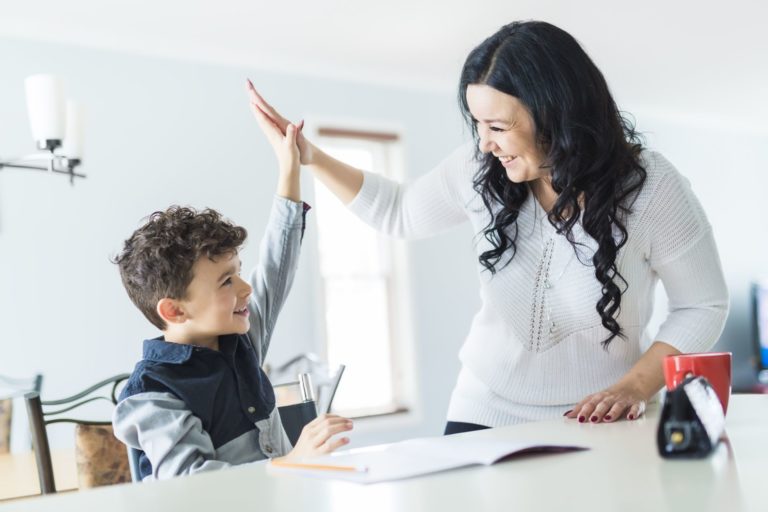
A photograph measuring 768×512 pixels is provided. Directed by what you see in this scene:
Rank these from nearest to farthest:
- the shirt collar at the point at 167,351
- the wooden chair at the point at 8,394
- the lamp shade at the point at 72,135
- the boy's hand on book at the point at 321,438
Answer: the boy's hand on book at the point at 321,438 < the shirt collar at the point at 167,351 < the wooden chair at the point at 8,394 < the lamp shade at the point at 72,135

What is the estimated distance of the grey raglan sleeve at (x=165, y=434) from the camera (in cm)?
127

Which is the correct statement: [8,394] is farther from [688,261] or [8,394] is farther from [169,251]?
[688,261]

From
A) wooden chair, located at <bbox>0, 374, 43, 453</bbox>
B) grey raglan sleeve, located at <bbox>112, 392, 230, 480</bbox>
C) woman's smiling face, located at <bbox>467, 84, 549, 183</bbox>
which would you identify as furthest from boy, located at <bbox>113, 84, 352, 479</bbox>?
wooden chair, located at <bbox>0, 374, 43, 453</bbox>

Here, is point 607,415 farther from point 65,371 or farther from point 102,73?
point 102,73

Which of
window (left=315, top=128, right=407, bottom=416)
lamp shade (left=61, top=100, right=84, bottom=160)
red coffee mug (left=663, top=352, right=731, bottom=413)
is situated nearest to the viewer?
red coffee mug (left=663, top=352, right=731, bottom=413)

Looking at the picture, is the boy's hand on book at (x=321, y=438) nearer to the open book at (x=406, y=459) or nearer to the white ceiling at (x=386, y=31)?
the open book at (x=406, y=459)

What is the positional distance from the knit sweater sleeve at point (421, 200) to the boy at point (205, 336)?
174 mm

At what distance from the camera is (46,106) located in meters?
2.58

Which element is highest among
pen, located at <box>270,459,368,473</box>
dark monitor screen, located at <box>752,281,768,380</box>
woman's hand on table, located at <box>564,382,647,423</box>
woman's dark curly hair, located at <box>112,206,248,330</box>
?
woman's dark curly hair, located at <box>112,206,248,330</box>

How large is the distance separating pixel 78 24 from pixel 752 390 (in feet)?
21.0

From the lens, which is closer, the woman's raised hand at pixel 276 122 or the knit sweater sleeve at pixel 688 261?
the knit sweater sleeve at pixel 688 261

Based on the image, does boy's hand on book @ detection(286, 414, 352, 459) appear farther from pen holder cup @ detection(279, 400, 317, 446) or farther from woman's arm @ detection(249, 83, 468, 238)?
woman's arm @ detection(249, 83, 468, 238)

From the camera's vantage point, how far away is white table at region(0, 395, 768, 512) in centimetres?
77

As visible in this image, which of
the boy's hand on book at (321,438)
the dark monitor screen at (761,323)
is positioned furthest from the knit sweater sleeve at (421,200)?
the dark monitor screen at (761,323)
